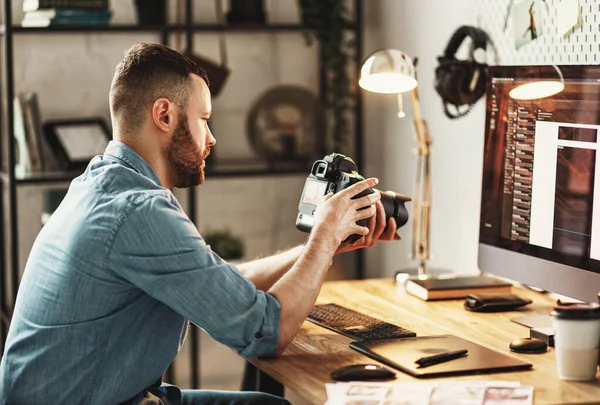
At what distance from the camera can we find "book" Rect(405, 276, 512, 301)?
2.14 m

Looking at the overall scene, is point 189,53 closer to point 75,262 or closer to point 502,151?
point 502,151

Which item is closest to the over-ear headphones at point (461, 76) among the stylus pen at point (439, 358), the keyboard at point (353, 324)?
the keyboard at point (353, 324)

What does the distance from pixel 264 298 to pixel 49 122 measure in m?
1.75

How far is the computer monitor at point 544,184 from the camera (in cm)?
172

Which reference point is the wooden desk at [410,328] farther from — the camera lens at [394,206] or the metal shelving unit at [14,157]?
the metal shelving unit at [14,157]

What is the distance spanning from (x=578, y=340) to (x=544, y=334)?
0.86 feet

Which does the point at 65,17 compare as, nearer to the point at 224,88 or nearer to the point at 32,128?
the point at 32,128

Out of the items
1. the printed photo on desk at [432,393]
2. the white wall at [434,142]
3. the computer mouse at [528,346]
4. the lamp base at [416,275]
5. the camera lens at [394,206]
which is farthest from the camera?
the white wall at [434,142]

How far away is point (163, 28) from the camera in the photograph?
3115 millimetres

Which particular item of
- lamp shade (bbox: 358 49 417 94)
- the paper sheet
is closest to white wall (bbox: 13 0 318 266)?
lamp shade (bbox: 358 49 417 94)

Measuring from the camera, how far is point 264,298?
1589mm

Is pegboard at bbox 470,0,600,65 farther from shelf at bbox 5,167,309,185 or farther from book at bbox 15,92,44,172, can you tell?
book at bbox 15,92,44,172

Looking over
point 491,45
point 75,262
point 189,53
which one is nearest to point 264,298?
point 75,262

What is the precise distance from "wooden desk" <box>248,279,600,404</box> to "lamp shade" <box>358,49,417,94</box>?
18.7 inches
